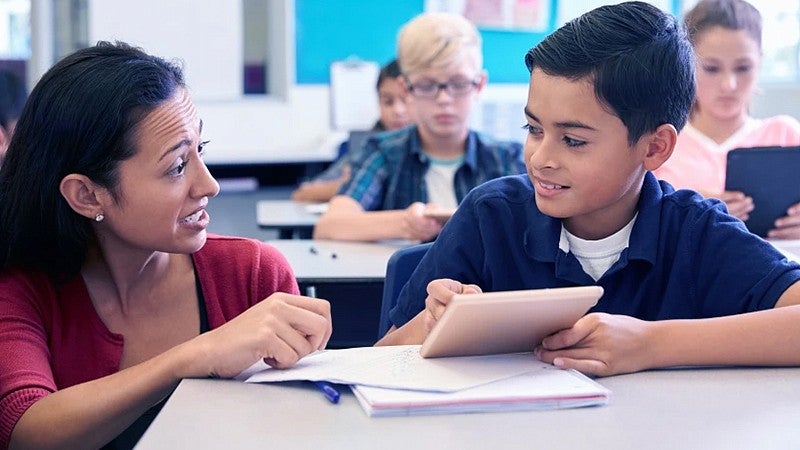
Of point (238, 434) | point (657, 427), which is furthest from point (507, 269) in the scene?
point (238, 434)

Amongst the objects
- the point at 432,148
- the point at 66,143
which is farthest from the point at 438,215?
the point at 66,143

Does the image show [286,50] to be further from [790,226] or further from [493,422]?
[493,422]

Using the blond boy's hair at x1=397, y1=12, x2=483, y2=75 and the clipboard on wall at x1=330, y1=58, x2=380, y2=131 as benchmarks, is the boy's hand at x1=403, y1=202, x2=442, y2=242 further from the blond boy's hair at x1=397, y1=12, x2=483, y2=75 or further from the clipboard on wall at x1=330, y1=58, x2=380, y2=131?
the clipboard on wall at x1=330, y1=58, x2=380, y2=131

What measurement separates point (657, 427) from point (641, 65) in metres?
0.61

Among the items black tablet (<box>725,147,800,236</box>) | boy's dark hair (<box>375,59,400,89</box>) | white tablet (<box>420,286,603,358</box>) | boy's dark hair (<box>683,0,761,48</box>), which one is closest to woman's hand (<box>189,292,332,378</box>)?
white tablet (<box>420,286,603,358</box>)

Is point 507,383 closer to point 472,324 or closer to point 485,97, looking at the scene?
point 472,324

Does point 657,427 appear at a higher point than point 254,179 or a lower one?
higher

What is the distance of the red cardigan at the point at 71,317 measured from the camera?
1.33m

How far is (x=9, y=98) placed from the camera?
4012mm

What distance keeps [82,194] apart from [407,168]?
166 cm

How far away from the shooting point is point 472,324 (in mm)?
1202

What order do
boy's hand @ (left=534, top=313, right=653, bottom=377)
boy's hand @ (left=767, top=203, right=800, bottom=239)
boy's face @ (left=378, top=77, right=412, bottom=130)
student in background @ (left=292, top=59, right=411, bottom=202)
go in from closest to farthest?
boy's hand @ (left=534, top=313, right=653, bottom=377) < boy's hand @ (left=767, top=203, right=800, bottom=239) < student in background @ (left=292, top=59, right=411, bottom=202) < boy's face @ (left=378, top=77, right=412, bottom=130)

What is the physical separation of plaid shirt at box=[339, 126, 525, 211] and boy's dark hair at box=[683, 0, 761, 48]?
Result: 623mm

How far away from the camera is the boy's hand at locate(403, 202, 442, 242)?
273 centimetres
